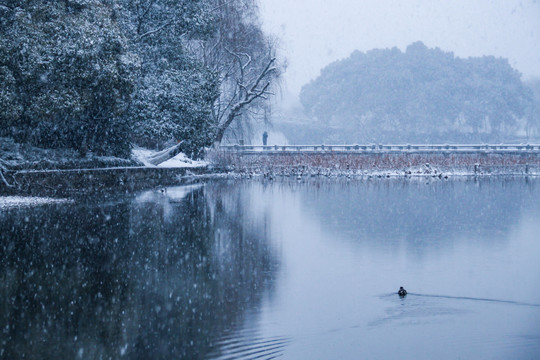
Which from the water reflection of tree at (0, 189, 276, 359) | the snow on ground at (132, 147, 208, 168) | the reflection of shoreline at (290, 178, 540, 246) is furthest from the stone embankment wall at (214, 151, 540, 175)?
the water reflection of tree at (0, 189, 276, 359)

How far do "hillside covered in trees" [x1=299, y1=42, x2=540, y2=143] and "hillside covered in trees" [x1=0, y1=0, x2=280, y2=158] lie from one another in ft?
166

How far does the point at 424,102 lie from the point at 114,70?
7173cm

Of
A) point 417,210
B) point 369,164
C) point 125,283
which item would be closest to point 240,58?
point 369,164

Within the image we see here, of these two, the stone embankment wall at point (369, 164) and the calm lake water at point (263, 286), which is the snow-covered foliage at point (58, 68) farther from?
the stone embankment wall at point (369, 164)

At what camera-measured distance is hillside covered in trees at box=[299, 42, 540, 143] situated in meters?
89.4

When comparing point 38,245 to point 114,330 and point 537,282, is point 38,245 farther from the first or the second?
point 537,282

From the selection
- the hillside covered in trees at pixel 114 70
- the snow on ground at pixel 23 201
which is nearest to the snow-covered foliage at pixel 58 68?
the hillside covered in trees at pixel 114 70

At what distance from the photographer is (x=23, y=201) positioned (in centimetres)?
1834

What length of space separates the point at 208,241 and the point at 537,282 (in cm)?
543

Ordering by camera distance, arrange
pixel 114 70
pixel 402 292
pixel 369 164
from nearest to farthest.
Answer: pixel 402 292 → pixel 114 70 → pixel 369 164

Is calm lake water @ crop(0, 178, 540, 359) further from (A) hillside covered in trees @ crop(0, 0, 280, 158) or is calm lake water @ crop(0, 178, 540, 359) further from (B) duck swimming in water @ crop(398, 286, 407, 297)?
(A) hillside covered in trees @ crop(0, 0, 280, 158)

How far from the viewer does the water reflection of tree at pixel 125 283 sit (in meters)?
5.84

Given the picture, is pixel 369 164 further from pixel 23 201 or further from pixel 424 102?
pixel 424 102

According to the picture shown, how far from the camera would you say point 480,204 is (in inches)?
813
